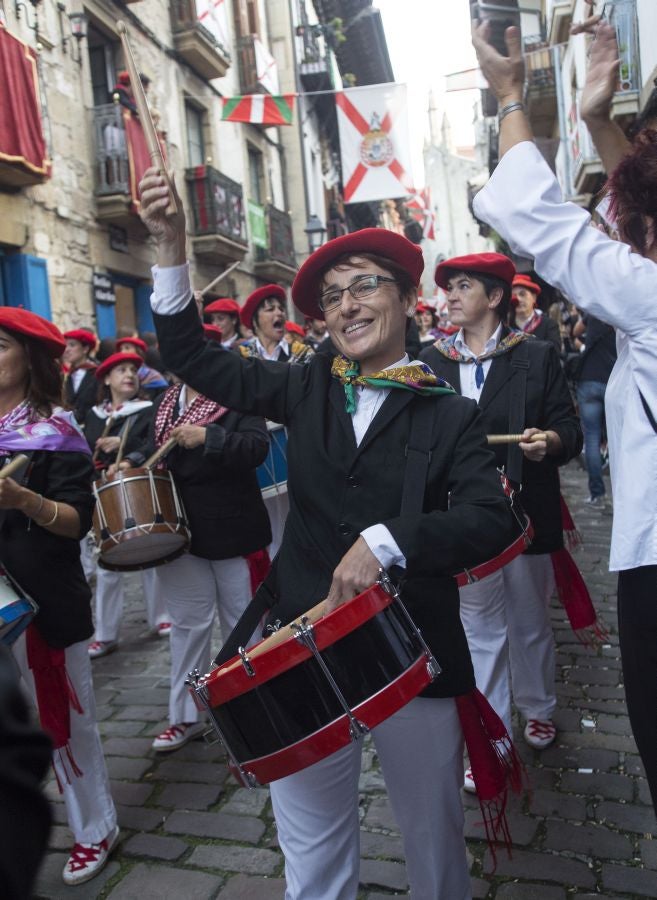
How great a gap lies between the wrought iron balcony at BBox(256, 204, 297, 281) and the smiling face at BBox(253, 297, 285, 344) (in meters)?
13.6

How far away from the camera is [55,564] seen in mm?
2885

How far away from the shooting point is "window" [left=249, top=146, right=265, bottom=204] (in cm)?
2089

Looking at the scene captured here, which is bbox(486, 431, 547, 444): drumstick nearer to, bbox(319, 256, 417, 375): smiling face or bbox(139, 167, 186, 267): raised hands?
bbox(319, 256, 417, 375): smiling face

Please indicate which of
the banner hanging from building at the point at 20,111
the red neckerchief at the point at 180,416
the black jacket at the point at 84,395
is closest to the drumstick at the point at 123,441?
the red neckerchief at the point at 180,416

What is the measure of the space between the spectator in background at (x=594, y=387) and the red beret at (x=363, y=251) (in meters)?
6.03

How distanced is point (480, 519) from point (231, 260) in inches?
651

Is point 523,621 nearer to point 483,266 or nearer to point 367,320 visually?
point 483,266

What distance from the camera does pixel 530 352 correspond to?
11.9 ft

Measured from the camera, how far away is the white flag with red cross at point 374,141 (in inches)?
489

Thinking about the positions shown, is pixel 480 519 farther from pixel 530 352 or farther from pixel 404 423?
pixel 530 352

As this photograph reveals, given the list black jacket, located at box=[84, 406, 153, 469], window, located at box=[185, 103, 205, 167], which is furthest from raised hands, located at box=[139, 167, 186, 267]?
window, located at box=[185, 103, 205, 167]

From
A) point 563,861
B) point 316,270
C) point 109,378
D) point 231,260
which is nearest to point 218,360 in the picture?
point 316,270

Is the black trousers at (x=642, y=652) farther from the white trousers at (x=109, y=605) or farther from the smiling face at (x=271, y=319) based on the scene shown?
the smiling face at (x=271, y=319)

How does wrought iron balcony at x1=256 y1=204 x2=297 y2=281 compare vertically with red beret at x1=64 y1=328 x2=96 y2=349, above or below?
above
